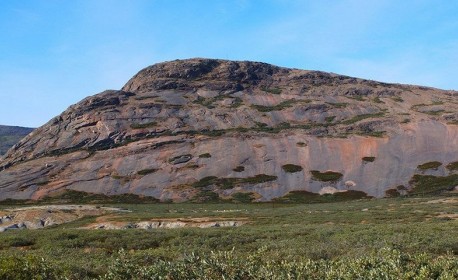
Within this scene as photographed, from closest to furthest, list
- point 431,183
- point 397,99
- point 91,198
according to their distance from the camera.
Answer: point 431,183 < point 91,198 < point 397,99

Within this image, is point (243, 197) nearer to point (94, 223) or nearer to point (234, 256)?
point (94, 223)

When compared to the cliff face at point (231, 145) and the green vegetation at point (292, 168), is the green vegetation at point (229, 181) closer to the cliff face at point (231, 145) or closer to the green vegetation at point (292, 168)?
the cliff face at point (231, 145)

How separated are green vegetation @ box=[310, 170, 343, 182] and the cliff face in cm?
29

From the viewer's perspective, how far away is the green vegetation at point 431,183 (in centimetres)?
11038

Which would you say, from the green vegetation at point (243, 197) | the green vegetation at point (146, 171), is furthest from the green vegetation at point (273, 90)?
the green vegetation at point (243, 197)

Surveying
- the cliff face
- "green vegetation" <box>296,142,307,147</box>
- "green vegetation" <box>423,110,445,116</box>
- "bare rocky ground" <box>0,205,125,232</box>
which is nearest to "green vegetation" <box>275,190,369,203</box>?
the cliff face

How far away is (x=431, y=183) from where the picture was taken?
378 feet

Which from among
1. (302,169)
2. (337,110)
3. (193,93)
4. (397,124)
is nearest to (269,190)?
(302,169)

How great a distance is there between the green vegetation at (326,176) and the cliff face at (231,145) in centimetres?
29

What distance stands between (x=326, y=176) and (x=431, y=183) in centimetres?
2670

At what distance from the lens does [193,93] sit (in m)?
190

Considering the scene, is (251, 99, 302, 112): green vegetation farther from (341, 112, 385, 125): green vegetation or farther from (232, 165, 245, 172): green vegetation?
(232, 165, 245, 172): green vegetation

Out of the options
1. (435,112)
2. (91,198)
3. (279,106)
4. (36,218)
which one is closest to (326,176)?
(279,106)

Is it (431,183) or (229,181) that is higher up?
(431,183)
